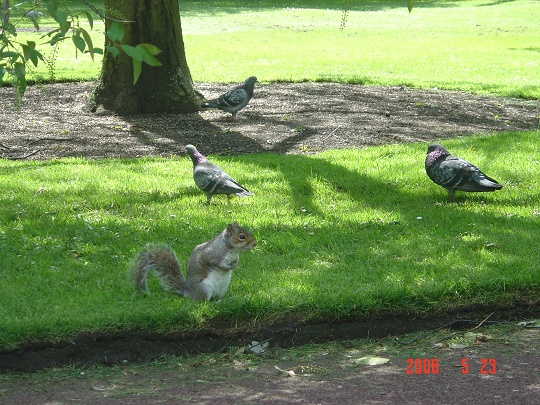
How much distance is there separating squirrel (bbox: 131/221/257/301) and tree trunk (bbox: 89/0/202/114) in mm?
6218

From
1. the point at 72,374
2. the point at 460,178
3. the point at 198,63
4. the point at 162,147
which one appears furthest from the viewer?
the point at 198,63

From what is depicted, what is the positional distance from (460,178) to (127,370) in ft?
12.9

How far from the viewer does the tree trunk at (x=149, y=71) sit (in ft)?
36.4

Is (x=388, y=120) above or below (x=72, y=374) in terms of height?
above

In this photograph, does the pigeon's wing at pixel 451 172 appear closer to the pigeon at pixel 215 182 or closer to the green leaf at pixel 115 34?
the pigeon at pixel 215 182

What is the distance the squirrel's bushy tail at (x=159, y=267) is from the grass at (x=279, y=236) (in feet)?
0.49

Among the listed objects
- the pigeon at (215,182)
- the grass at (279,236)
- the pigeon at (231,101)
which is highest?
the pigeon at (231,101)

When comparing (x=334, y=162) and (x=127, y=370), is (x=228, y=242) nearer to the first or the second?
(x=127, y=370)

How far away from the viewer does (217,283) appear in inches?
206

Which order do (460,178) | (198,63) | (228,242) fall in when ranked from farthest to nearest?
(198,63)
(460,178)
(228,242)

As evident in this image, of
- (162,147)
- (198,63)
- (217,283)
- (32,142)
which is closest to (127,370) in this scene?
(217,283)

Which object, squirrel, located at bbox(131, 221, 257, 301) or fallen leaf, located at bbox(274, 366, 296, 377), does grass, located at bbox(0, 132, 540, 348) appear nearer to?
squirrel, located at bbox(131, 221, 257, 301)
